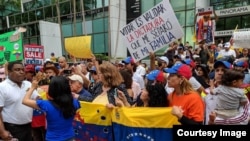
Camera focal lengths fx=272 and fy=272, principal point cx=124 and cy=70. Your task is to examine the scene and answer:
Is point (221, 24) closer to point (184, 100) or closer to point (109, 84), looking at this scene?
point (109, 84)

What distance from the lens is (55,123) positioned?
3260 millimetres

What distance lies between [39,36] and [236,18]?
717 inches

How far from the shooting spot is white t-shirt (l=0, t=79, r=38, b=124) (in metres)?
3.69

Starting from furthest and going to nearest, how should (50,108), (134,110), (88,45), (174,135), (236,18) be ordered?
1. (236,18)
2. (88,45)
3. (134,110)
4. (50,108)
5. (174,135)

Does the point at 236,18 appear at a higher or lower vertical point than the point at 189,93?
higher

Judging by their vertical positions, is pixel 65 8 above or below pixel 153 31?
above

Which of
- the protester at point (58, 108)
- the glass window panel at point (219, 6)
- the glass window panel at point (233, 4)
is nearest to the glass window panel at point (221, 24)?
the glass window panel at point (219, 6)

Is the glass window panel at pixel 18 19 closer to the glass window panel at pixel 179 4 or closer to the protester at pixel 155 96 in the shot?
the glass window panel at pixel 179 4

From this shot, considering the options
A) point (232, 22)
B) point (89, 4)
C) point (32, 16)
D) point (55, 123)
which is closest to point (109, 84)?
point (55, 123)

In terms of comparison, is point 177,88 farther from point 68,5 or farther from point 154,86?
point 68,5

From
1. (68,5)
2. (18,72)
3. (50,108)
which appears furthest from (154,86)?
(68,5)

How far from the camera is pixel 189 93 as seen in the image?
3129 mm

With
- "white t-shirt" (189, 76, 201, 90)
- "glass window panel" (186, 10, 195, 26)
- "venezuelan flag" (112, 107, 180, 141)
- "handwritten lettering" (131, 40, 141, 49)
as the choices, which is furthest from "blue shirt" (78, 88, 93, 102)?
"glass window panel" (186, 10, 195, 26)

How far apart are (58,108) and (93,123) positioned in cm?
76
